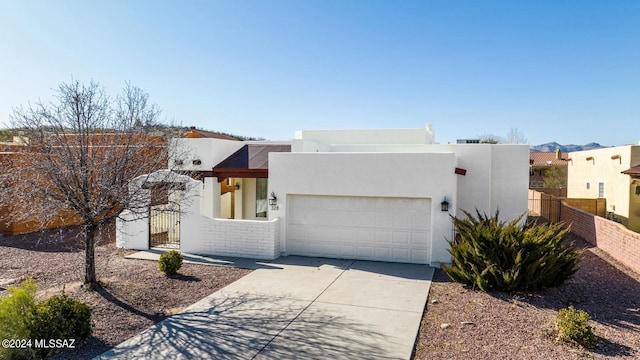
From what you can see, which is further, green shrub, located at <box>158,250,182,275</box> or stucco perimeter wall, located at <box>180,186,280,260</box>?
stucco perimeter wall, located at <box>180,186,280,260</box>

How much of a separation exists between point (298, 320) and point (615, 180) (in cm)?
2270

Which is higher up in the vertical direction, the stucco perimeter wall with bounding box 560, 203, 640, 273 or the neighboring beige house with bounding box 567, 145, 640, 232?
the neighboring beige house with bounding box 567, 145, 640, 232

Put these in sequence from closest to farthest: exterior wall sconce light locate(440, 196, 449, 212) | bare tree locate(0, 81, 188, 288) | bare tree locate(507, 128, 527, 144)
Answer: bare tree locate(0, 81, 188, 288) → exterior wall sconce light locate(440, 196, 449, 212) → bare tree locate(507, 128, 527, 144)

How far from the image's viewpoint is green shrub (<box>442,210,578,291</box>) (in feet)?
29.2

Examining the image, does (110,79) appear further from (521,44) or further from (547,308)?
(521,44)

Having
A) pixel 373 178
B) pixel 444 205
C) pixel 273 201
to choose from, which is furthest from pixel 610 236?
pixel 273 201

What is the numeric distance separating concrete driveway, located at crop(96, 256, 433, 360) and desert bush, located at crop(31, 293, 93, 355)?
27.5 inches

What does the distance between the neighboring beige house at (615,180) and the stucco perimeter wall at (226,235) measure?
18305mm

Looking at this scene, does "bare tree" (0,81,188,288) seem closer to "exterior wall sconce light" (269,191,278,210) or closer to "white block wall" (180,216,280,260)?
"white block wall" (180,216,280,260)

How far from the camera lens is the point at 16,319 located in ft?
19.6

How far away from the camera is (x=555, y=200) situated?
65.0 ft

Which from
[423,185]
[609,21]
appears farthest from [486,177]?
[609,21]

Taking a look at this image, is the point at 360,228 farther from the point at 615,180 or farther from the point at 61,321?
the point at 615,180

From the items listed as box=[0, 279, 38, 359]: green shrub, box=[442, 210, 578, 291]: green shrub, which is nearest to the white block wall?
box=[442, 210, 578, 291]: green shrub
